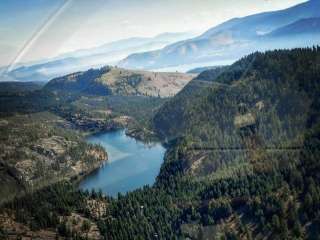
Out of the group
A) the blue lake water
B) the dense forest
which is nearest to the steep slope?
the dense forest

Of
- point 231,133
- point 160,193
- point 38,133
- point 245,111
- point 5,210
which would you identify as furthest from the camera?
point 38,133

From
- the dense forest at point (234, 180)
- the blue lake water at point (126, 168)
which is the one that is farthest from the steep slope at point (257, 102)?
the blue lake water at point (126, 168)

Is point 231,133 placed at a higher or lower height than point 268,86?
lower

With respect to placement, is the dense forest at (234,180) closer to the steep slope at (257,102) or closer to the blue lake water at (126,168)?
the steep slope at (257,102)

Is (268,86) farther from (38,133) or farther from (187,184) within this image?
(38,133)

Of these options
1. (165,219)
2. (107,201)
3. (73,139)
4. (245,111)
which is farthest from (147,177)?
(73,139)
